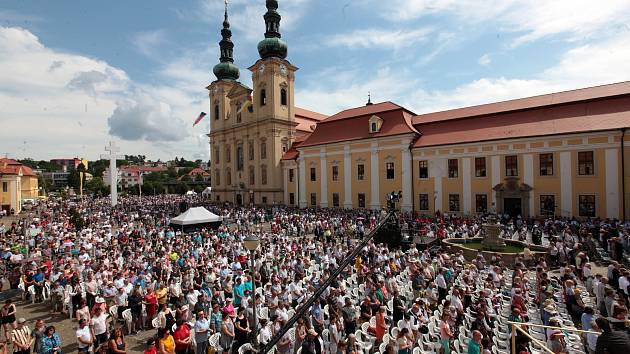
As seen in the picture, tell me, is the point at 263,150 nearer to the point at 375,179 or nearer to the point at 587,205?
the point at 375,179

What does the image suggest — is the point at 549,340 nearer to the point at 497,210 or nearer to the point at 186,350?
the point at 186,350

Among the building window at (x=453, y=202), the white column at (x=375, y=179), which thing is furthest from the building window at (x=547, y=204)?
the white column at (x=375, y=179)

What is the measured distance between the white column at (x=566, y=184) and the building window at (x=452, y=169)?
23.4ft

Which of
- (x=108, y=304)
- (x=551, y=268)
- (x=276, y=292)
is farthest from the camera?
(x=551, y=268)

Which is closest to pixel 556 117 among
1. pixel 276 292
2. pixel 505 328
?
pixel 505 328

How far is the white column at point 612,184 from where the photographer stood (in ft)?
68.1

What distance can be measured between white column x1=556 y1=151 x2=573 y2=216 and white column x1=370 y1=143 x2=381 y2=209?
47.2ft

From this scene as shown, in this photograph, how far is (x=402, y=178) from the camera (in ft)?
98.6

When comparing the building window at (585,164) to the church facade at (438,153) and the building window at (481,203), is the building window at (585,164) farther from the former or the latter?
the building window at (481,203)

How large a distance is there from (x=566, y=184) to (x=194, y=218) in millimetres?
25645

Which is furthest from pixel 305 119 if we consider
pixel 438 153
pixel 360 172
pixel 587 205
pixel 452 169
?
pixel 587 205

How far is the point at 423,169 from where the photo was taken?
95.5 ft

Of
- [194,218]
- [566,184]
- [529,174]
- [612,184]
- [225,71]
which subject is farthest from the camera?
[225,71]

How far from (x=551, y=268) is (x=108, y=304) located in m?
16.7
